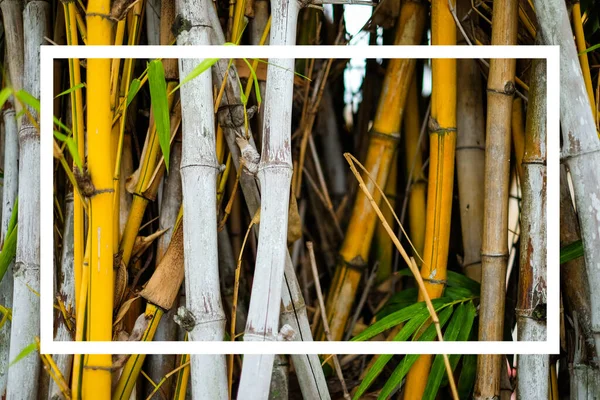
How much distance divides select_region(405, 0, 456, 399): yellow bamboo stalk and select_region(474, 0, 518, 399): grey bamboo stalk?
5cm

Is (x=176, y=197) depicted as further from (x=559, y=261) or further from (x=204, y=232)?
(x=559, y=261)

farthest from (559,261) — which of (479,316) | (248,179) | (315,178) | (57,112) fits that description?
(57,112)

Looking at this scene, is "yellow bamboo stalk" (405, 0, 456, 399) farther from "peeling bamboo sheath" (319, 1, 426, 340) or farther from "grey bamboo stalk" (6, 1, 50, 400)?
"grey bamboo stalk" (6, 1, 50, 400)

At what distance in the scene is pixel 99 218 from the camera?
0.57 metres

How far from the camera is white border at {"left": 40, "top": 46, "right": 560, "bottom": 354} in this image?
564 mm

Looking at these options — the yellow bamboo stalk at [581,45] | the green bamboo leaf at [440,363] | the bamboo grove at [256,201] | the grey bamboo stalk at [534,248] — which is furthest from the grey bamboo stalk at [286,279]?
the yellow bamboo stalk at [581,45]

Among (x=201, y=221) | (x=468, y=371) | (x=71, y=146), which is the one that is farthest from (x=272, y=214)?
(x=468, y=371)

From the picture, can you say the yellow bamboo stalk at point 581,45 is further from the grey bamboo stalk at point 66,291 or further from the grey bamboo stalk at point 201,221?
the grey bamboo stalk at point 66,291

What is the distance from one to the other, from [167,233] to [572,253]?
16.8 inches

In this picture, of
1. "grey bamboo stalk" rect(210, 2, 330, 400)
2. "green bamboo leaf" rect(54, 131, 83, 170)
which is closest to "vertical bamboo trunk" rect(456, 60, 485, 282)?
"grey bamboo stalk" rect(210, 2, 330, 400)

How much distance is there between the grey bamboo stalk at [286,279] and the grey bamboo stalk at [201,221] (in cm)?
4

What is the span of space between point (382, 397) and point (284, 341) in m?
0.12

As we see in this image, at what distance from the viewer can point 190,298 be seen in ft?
1.87

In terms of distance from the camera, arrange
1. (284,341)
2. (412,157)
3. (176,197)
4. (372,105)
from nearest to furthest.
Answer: (284,341) → (176,197) → (412,157) → (372,105)
